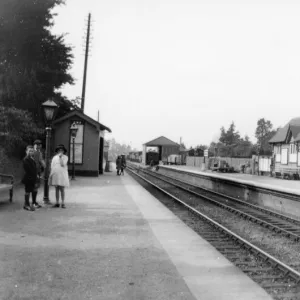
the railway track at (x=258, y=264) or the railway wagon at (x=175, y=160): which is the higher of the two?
the railway wagon at (x=175, y=160)

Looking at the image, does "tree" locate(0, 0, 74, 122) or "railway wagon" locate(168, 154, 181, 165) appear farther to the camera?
"railway wagon" locate(168, 154, 181, 165)

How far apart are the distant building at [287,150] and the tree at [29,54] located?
1949 cm

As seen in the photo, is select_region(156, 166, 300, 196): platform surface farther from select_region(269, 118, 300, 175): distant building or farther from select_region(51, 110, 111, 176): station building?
select_region(51, 110, 111, 176): station building

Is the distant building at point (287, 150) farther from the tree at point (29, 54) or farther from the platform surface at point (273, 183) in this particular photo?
the tree at point (29, 54)

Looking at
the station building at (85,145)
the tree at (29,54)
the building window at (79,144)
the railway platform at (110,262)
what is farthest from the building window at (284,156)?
the railway platform at (110,262)

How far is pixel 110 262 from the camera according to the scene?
500 cm

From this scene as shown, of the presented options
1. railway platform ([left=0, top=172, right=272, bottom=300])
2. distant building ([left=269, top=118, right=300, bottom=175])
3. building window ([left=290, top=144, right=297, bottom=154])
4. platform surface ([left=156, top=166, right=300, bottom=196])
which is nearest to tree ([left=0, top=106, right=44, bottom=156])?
railway platform ([left=0, top=172, right=272, bottom=300])

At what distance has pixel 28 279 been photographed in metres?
4.19

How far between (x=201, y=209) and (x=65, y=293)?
9270 millimetres

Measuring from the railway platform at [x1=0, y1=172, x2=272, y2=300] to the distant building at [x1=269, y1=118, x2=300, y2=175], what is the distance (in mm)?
24292

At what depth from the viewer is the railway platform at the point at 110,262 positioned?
12.9 feet

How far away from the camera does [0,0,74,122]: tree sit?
65.9 feet

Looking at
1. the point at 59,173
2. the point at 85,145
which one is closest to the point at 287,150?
the point at 85,145

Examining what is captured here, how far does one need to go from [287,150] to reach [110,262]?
31950 mm
